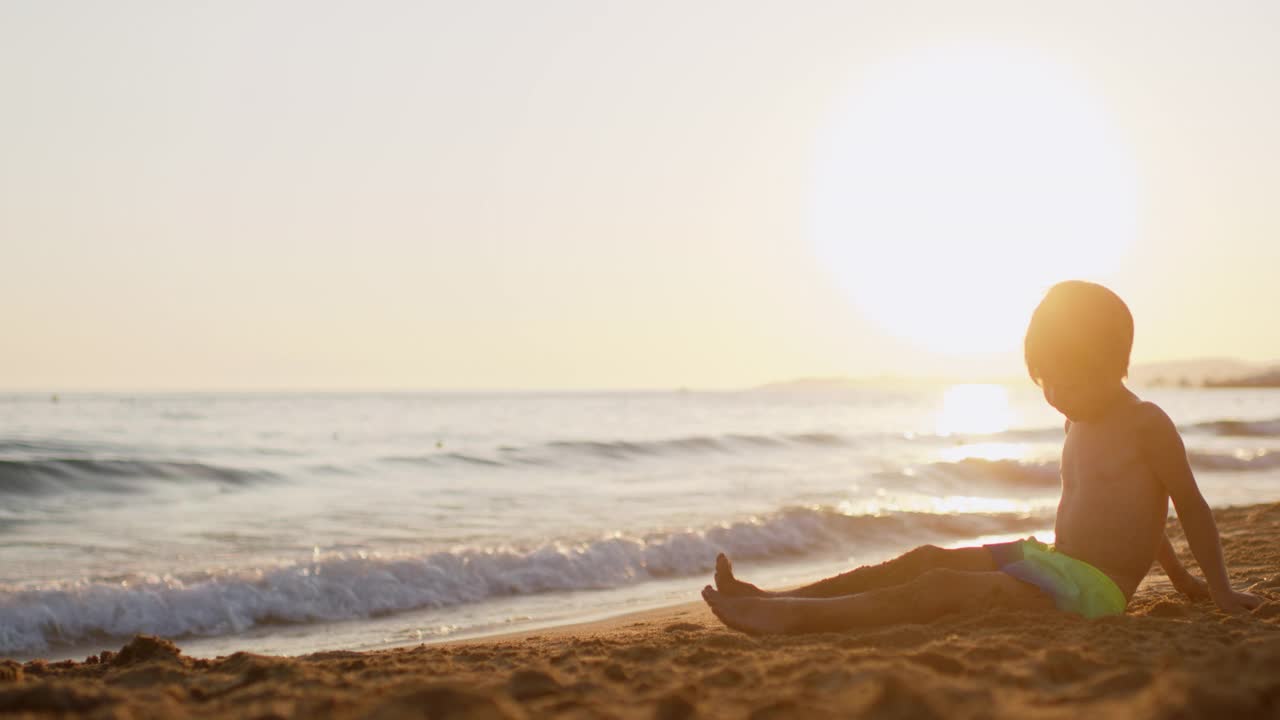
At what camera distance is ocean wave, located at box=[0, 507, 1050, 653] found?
714 centimetres

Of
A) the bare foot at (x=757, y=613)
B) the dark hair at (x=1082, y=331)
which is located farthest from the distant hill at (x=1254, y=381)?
the bare foot at (x=757, y=613)

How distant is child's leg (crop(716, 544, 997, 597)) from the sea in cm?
290

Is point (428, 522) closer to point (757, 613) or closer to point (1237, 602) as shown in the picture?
point (757, 613)

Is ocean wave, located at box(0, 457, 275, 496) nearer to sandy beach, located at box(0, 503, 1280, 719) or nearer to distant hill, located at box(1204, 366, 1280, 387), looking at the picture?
sandy beach, located at box(0, 503, 1280, 719)

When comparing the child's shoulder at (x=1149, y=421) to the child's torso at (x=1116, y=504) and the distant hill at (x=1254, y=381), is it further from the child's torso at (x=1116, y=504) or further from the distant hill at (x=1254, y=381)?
the distant hill at (x=1254, y=381)

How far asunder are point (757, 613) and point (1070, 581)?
126 centimetres

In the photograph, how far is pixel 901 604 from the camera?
4.16m

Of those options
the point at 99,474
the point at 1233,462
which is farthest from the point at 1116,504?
→ the point at 1233,462

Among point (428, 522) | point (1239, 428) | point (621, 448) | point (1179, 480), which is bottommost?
point (428, 522)

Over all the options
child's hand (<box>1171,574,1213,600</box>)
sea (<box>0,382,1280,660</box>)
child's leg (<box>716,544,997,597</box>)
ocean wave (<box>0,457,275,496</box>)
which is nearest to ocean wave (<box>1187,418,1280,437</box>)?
sea (<box>0,382,1280,660</box>)

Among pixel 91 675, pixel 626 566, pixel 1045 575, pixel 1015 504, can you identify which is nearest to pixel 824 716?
pixel 1045 575

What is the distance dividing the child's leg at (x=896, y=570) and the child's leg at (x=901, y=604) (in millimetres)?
87

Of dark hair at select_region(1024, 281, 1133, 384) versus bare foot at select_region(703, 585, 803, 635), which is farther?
bare foot at select_region(703, 585, 803, 635)

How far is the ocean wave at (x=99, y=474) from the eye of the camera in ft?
48.4
